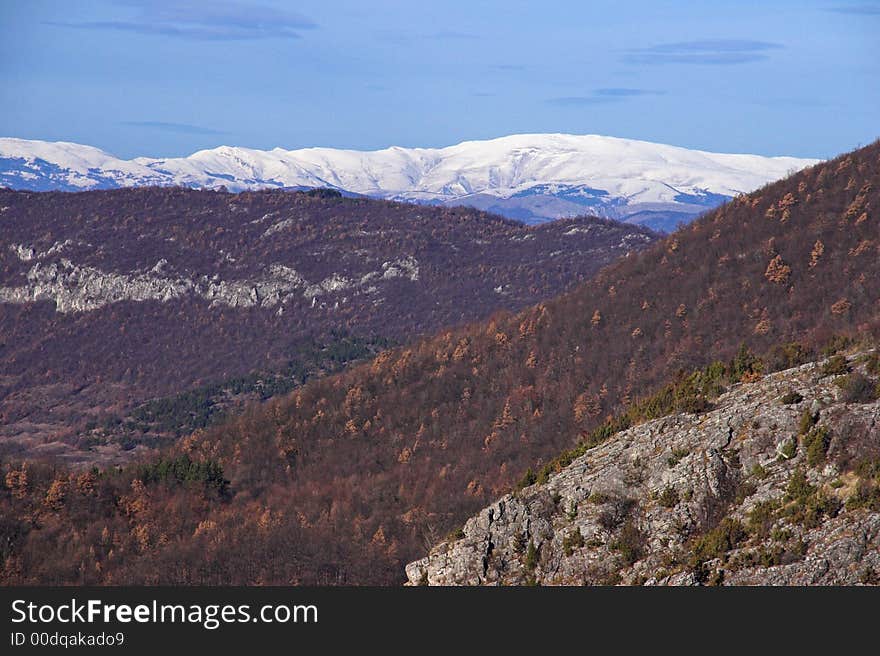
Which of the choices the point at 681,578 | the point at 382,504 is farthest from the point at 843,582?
the point at 382,504

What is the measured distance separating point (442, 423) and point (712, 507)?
369 feet

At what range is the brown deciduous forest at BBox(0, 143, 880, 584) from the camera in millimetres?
111750

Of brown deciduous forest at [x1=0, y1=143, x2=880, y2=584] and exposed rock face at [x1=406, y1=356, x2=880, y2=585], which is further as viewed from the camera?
brown deciduous forest at [x1=0, y1=143, x2=880, y2=584]

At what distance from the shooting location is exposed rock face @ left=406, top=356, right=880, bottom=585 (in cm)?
4812

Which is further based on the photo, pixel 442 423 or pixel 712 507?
pixel 442 423

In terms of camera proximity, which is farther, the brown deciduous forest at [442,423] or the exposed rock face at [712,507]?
the brown deciduous forest at [442,423]

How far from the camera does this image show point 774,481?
2114 inches

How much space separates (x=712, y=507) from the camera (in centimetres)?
5456

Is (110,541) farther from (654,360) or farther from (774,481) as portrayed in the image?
(774,481)

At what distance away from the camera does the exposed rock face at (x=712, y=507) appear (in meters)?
48.1

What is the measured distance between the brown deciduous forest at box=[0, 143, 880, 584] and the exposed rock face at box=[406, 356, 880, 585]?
33.1 m

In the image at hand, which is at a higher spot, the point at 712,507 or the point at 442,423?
the point at 712,507

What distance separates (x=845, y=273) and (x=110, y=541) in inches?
3826

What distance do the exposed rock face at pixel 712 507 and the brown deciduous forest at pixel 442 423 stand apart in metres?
33.1
